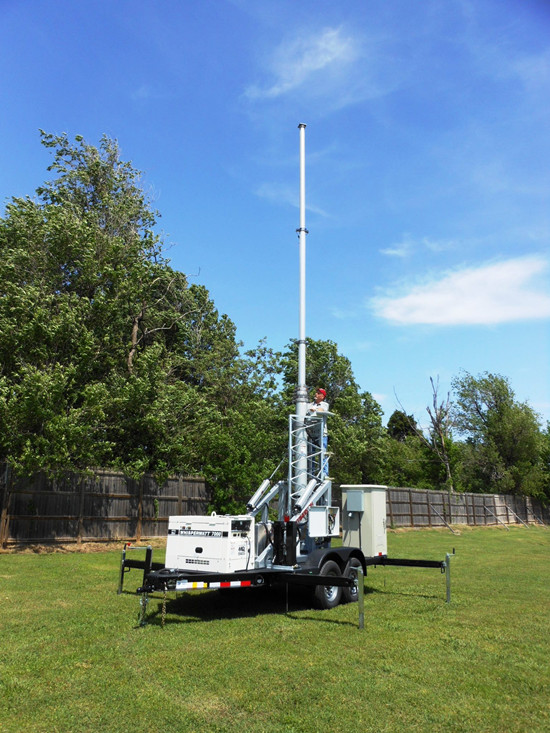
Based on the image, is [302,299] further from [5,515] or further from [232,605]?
[5,515]

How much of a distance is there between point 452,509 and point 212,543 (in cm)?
3057

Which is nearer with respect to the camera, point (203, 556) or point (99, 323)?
point (203, 556)

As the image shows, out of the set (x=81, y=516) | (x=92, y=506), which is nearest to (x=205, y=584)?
(x=81, y=516)

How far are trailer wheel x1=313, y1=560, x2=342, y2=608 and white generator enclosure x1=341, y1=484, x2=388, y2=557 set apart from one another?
4.94 ft

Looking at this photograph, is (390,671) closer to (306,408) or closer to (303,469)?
(303,469)

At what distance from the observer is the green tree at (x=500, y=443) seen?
1998 inches

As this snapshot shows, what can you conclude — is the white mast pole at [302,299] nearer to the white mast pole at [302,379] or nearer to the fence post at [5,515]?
the white mast pole at [302,379]

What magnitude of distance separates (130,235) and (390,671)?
2327cm

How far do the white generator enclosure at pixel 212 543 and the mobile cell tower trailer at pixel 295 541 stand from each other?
0.02 m

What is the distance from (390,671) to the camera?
21.6 feet

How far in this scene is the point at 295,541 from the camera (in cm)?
1021

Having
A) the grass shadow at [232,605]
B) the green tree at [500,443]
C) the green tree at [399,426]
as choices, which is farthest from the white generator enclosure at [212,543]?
the green tree at [399,426]

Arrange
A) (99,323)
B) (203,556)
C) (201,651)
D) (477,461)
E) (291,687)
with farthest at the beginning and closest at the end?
(477,461) → (99,323) → (203,556) → (201,651) → (291,687)

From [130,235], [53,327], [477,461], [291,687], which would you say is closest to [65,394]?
[53,327]
